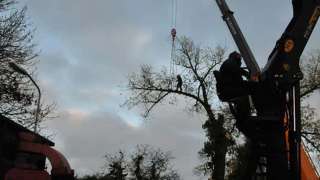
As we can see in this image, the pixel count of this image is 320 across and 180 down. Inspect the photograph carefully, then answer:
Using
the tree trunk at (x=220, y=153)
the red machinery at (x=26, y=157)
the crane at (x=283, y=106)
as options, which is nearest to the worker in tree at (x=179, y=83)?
the tree trunk at (x=220, y=153)

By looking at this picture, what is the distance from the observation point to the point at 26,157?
1441cm

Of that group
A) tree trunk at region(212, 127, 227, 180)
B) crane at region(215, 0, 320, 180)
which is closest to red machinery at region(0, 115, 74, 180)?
crane at region(215, 0, 320, 180)

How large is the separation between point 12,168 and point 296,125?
6.84 m

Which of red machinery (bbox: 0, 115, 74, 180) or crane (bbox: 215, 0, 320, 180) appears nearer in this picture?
crane (bbox: 215, 0, 320, 180)

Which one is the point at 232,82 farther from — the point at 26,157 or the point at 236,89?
the point at 26,157

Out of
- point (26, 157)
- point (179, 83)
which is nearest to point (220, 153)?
point (179, 83)

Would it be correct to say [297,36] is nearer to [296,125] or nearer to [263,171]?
[296,125]

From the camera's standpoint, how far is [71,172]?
49.2ft

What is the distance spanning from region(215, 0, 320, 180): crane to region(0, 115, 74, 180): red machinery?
5.59m

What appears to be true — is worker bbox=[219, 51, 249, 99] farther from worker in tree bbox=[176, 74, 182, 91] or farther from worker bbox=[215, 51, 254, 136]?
worker in tree bbox=[176, 74, 182, 91]

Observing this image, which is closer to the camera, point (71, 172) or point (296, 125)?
point (296, 125)

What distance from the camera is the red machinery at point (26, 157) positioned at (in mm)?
13953

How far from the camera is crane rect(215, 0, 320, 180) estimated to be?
1057 cm

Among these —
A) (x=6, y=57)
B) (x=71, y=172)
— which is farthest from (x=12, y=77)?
(x=71, y=172)
